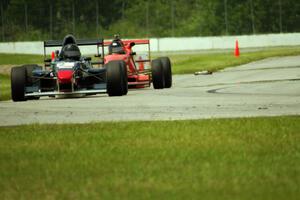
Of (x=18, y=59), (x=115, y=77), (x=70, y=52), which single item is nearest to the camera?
(x=115, y=77)

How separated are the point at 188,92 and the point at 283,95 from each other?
3505mm

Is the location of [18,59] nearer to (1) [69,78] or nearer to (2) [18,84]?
(2) [18,84]

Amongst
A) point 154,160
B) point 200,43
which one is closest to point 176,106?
point 154,160

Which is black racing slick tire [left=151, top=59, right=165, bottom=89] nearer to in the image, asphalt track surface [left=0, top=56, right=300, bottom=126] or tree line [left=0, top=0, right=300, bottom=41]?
asphalt track surface [left=0, top=56, right=300, bottom=126]

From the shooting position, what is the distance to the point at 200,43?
69.4 metres

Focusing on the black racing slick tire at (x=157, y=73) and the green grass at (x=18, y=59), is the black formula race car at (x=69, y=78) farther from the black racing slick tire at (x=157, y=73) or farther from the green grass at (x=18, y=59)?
the green grass at (x=18, y=59)

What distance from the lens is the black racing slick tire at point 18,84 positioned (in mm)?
23234

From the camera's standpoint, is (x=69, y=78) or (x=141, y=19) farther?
(x=141, y=19)

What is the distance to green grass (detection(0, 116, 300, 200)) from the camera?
8.25 metres

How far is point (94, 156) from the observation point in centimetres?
1082

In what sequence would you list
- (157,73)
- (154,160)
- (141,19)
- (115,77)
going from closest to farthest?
(154,160) → (115,77) → (157,73) → (141,19)

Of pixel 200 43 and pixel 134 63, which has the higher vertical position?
pixel 134 63

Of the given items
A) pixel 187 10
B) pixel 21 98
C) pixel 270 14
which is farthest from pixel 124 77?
pixel 187 10

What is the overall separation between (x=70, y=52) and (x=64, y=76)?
49.4 inches
